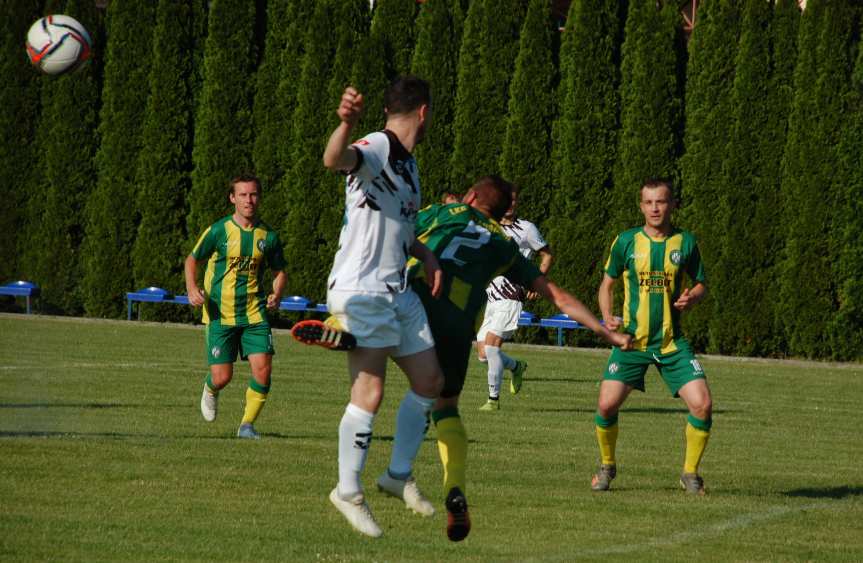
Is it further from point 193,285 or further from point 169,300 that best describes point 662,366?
point 169,300

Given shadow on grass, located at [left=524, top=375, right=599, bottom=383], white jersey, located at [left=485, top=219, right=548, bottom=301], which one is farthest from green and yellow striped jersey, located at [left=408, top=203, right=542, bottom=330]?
shadow on grass, located at [left=524, top=375, right=599, bottom=383]

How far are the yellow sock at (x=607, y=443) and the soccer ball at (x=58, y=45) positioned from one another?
6552mm

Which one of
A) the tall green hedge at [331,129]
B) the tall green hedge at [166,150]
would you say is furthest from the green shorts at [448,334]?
the tall green hedge at [166,150]

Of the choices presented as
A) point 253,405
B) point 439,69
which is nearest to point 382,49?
point 439,69

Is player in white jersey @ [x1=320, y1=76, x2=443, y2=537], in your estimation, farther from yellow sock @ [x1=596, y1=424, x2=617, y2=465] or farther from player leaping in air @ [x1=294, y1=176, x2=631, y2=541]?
yellow sock @ [x1=596, y1=424, x2=617, y2=465]

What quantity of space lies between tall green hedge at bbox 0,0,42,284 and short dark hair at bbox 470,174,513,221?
23.5 m

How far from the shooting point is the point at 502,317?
51.0ft

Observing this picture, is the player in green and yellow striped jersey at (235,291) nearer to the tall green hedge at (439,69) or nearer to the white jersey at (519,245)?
the white jersey at (519,245)

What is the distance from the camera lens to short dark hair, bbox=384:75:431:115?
22.6 feet

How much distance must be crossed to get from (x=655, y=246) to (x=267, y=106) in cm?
1846

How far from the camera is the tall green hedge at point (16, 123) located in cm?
2961

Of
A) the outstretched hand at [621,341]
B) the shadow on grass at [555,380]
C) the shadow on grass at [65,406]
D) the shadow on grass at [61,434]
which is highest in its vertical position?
the outstretched hand at [621,341]

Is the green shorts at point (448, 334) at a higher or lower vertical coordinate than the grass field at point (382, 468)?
higher

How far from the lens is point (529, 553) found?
7.23m
